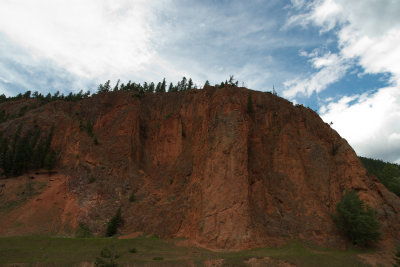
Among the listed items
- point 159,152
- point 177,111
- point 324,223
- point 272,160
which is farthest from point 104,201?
point 324,223

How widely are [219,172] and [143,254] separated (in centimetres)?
1109

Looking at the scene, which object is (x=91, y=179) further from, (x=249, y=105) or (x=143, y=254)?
(x=249, y=105)

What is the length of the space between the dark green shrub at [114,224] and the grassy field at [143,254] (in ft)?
12.9

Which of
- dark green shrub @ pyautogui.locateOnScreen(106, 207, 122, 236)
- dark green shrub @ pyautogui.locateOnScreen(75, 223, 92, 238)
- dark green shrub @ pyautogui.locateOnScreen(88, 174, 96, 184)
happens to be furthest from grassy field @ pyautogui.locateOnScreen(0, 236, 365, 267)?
dark green shrub @ pyautogui.locateOnScreen(88, 174, 96, 184)

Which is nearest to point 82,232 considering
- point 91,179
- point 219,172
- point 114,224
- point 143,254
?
point 114,224

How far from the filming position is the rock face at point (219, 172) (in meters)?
27.6

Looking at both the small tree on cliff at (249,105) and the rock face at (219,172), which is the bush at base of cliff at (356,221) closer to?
the rock face at (219,172)

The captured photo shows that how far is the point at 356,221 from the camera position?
26.7 meters

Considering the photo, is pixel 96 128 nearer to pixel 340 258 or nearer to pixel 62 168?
pixel 62 168

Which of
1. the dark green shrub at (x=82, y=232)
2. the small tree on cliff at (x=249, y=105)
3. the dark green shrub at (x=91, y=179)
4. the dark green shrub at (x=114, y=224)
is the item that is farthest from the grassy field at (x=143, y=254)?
the small tree on cliff at (x=249, y=105)

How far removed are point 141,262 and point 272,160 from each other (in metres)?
19.9

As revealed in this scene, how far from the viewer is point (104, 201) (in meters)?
35.0

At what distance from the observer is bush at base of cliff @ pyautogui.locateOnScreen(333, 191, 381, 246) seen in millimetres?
26266

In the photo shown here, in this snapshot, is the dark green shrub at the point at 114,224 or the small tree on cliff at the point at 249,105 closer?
the dark green shrub at the point at 114,224
